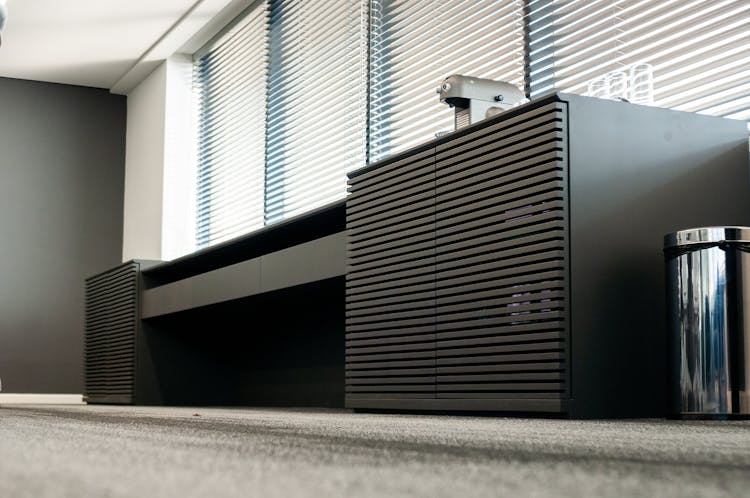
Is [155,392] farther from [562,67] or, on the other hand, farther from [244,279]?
[562,67]

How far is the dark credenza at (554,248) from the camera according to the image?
2.45 metres

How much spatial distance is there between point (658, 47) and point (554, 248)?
1056mm

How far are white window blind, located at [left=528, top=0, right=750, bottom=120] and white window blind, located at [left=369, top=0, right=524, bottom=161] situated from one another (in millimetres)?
168

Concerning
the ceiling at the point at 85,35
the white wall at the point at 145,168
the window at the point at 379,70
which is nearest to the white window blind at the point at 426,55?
the window at the point at 379,70

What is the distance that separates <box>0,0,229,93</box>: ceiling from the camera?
646 centimetres

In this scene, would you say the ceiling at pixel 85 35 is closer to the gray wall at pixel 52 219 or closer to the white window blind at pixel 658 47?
the gray wall at pixel 52 219

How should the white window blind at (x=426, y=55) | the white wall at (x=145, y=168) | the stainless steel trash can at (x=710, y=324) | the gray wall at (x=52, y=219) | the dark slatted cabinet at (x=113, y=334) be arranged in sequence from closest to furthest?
the stainless steel trash can at (x=710, y=324)
the white window blind at (x=426, y=55)
the dark slatted cabinet at (x=113, y=334)
the white wall at (x=145, y=168)
the gray wall at (x=52, y=219)

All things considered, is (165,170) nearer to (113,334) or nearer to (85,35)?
(85,35)

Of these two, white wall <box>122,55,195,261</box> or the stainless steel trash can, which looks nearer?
the stainless steel trash can

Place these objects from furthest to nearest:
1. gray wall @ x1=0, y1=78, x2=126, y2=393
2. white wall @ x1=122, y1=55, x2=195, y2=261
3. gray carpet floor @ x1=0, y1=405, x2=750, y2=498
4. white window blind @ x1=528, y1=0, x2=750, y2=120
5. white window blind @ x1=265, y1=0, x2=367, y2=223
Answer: gray wall @ x1=0, y1=78, x2=126, y2=393 → white wall @ x1=122, y1=55, x2=195, y2=261 → white window blind @ x1=265, y1=0, x2=367, y2=223 → white window blind @ x1=528, y1=0, x2=750, y2=120 → gray carpet floor @ x1=0, y1=405, x2=750, y2=498

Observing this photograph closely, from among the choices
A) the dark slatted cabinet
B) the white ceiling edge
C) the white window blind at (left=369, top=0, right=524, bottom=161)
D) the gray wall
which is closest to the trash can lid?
the white window blind at (left=369, top=0, right=524, bottom=161)

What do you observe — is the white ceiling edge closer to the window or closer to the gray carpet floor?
the window

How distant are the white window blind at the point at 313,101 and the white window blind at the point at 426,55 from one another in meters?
0.14

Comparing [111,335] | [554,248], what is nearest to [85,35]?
[111,335]
